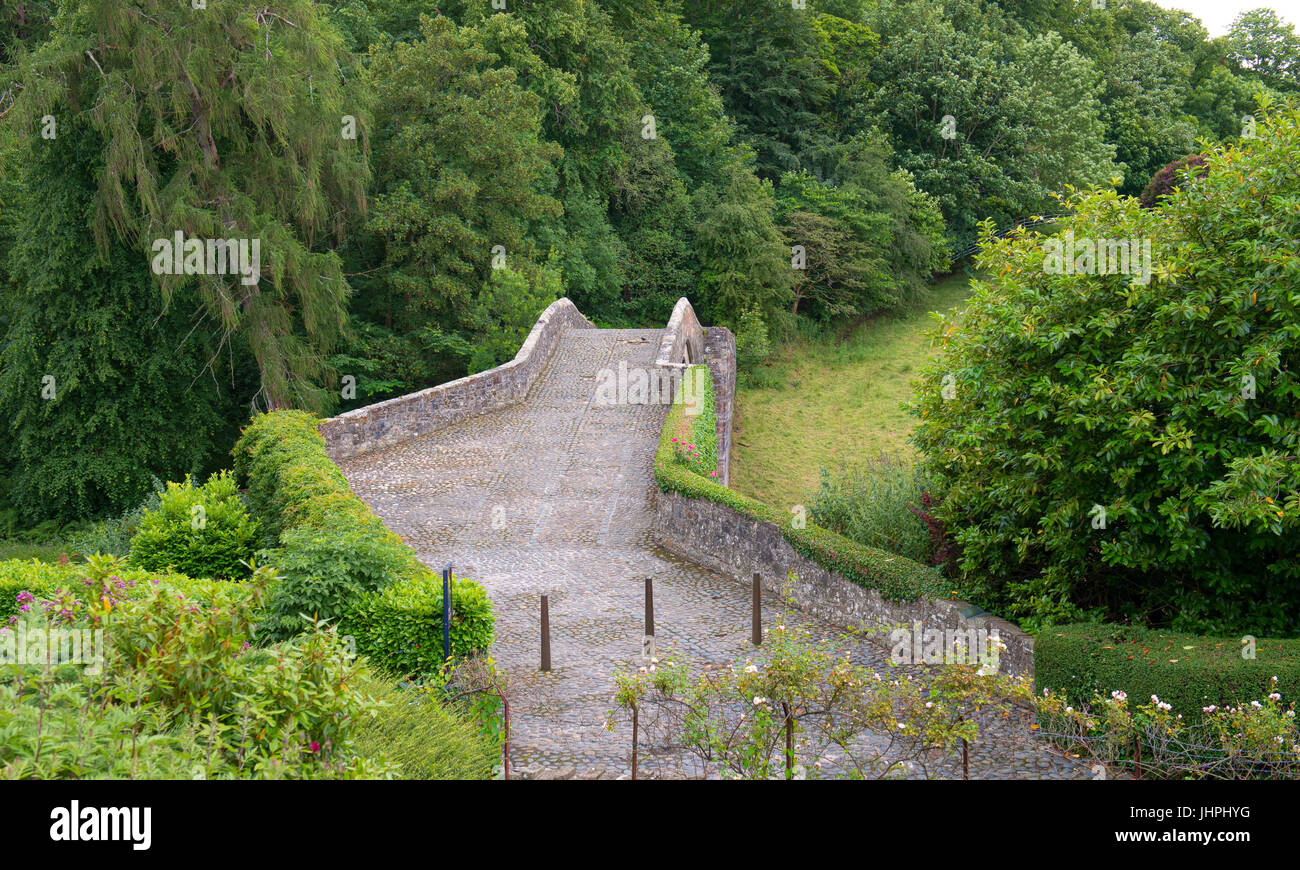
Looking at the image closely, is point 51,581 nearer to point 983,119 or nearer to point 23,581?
point 23,581

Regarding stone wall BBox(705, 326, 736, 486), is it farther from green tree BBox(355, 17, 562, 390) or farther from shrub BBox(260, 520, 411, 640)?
shrub BBox(260, 520, 411, 640)

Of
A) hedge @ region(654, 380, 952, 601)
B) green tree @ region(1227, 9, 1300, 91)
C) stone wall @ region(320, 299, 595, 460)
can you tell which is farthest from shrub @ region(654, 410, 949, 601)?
green tree @ region(1227, 9, 1300, 91)

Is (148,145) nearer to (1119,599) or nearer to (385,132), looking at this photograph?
(385,132)

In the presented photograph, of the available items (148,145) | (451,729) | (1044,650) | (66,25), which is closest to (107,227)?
(148,145)

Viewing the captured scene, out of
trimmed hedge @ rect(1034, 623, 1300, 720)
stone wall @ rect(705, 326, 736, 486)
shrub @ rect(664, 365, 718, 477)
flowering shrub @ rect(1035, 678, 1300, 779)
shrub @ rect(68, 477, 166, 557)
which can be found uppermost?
stone wall @ rect(705, 326, 736, 486)

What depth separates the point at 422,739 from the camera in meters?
7.41

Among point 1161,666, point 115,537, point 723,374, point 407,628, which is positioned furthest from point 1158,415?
point 723,374

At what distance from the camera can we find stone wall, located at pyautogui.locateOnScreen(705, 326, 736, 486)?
2998 cm

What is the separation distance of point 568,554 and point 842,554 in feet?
14.5

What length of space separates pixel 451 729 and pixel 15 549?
1839cm

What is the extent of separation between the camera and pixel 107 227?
22.2 metres

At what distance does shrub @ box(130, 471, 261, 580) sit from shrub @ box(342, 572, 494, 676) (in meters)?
3.97

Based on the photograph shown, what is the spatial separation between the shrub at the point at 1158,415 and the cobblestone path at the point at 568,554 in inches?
80.7

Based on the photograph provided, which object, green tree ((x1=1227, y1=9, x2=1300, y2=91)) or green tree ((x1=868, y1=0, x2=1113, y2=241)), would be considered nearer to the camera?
green tree ((x1=868, y1=0, x2=1113, y2=241))
